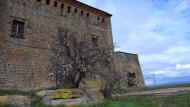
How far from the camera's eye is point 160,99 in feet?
40.4

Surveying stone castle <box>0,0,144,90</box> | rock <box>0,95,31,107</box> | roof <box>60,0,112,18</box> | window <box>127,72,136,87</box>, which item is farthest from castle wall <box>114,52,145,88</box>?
rock <box>0,95,31,107</box>

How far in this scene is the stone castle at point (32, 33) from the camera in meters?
16.1

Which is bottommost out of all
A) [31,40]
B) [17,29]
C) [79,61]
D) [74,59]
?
[79,61]

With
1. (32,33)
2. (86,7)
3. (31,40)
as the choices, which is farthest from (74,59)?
(86,7)

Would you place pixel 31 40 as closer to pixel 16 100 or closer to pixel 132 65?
pixel 16 100

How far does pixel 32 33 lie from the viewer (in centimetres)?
1783

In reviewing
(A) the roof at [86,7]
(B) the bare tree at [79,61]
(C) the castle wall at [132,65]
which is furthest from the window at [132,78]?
(B) the bare tree at [79,61]

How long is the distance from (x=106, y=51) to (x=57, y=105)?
20.8ft

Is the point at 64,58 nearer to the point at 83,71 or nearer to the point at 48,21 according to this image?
the point at 83,71

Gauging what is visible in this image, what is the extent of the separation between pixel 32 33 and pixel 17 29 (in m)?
1.16

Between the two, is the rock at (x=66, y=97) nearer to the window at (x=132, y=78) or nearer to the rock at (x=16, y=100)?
the rock at (x=16, y=100)

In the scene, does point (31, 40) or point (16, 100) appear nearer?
point (16, 100)

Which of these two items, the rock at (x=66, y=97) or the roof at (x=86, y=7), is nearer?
the rock at (x=66, y=97)

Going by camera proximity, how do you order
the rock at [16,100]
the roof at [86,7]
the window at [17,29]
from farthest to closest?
1. the roof at [86,7]
2. the window at [17,29]
3. the rock at [16,100]
